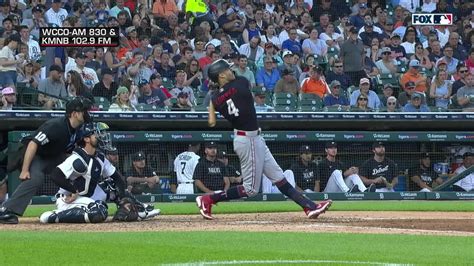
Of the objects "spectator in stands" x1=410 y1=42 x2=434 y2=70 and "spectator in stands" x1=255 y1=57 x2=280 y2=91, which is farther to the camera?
"spectator in stands" x1=410 y1=42 x2=434 y2=70

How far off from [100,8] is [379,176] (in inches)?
250

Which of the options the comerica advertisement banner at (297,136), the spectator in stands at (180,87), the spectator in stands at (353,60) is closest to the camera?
the comerica advertisement banner at (297,136)

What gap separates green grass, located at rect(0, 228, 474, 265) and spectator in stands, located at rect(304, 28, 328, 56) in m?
10.6

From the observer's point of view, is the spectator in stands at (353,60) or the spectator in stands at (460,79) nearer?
the spectator in stands at (460,79)

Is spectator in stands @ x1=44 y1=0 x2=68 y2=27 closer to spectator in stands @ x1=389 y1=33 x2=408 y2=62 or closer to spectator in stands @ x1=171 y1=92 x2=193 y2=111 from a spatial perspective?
spectator in stands @ x1=171 y1=92 x2=193 y2=111

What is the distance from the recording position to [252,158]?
12375 mm

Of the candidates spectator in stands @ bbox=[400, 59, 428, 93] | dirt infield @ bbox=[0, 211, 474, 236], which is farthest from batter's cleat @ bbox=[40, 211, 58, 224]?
spectator in stands @ bbox=[400, 59, 428, 93]

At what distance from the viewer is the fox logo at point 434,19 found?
23.4m

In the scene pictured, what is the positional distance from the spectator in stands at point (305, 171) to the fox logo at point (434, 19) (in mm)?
7029

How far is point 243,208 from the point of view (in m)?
15.2

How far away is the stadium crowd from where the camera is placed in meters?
18.0

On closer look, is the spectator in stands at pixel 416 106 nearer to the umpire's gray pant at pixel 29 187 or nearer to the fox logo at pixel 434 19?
the fox logo at pixel 434 19

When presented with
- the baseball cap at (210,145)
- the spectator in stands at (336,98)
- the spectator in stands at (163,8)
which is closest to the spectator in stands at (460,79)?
the spectator in stands at (336,98)

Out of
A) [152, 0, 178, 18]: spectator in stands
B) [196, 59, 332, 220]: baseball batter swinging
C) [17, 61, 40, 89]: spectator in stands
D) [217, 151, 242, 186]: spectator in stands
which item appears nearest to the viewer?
[196, 59, 332, 220]: baseball batter swinging
